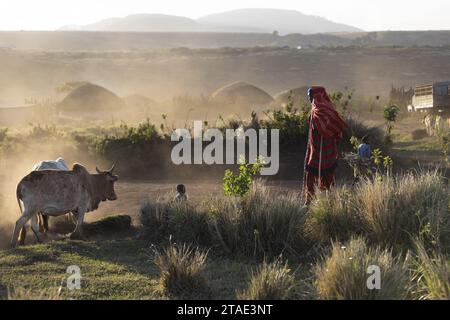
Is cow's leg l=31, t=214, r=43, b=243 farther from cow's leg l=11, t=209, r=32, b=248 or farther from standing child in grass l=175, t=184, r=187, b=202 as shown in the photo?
standing child in grass l=175, t=184, r=187, b=202

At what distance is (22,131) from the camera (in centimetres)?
2247

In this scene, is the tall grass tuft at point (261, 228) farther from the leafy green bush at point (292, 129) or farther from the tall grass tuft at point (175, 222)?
the leafy green bush at point (292, 129)

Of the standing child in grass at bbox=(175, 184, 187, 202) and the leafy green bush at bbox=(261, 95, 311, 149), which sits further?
the leafy green bush at bbox=(261, 95, 311, 149)

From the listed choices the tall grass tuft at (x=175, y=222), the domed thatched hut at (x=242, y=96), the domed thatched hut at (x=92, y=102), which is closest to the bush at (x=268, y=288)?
the tall grass tuft at (x=175, y=222)

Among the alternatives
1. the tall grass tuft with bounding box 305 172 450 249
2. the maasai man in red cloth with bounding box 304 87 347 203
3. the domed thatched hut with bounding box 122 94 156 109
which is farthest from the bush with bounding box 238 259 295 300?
the domed thatched hut with bounding box 122 94 156 109

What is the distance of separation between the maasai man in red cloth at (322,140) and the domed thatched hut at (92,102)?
25.6 metres

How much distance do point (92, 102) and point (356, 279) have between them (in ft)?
104

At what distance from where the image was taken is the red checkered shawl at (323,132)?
10.9 meters

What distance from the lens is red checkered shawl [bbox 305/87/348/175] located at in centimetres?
1087

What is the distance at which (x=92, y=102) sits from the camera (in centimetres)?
3656

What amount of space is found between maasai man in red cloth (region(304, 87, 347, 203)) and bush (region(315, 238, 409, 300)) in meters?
4.26
